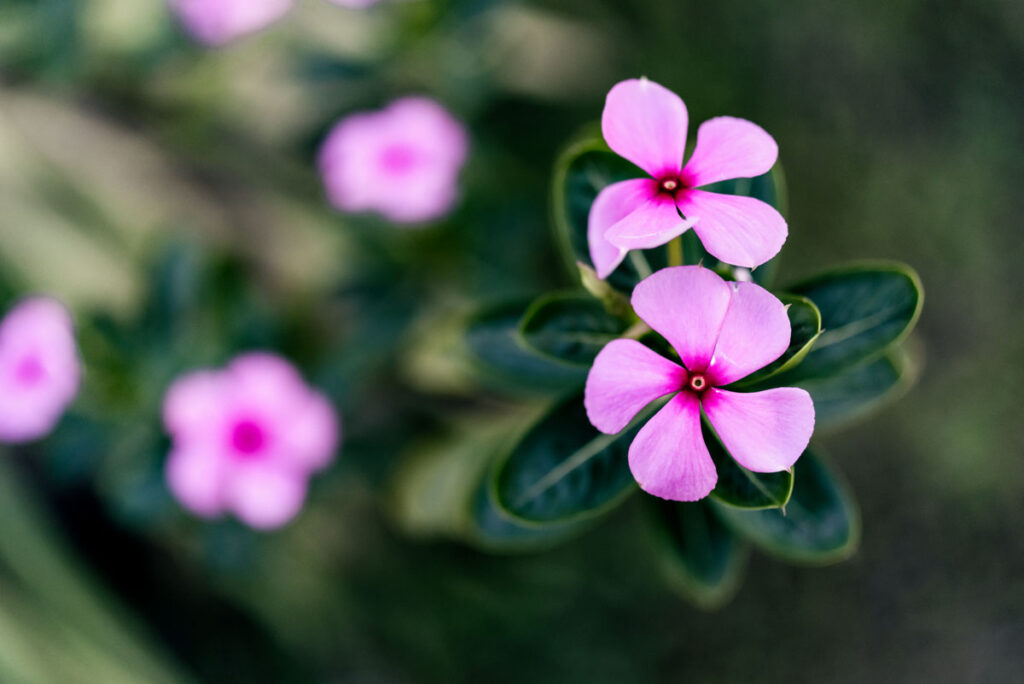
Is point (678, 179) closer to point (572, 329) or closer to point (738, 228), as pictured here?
point (738, 228)

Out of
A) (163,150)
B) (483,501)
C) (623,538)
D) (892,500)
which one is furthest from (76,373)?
(892,500)

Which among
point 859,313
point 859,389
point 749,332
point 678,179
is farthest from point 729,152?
point 859,389

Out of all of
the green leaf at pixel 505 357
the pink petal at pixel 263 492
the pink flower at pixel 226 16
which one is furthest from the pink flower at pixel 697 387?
the pink flower at pixel 226 16

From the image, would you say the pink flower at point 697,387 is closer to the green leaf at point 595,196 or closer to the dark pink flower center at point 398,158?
the green leaf at point 595,196

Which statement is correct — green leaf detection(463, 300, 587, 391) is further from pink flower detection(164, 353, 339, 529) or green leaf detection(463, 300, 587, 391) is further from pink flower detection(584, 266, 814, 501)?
pink flower detection(164, 353, 339, 529)

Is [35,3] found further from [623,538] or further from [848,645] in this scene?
[848,645]

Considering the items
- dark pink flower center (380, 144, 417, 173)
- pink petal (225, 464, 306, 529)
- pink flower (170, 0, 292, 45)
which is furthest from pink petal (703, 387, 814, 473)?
pink flower (170, 0, 292, 45)
